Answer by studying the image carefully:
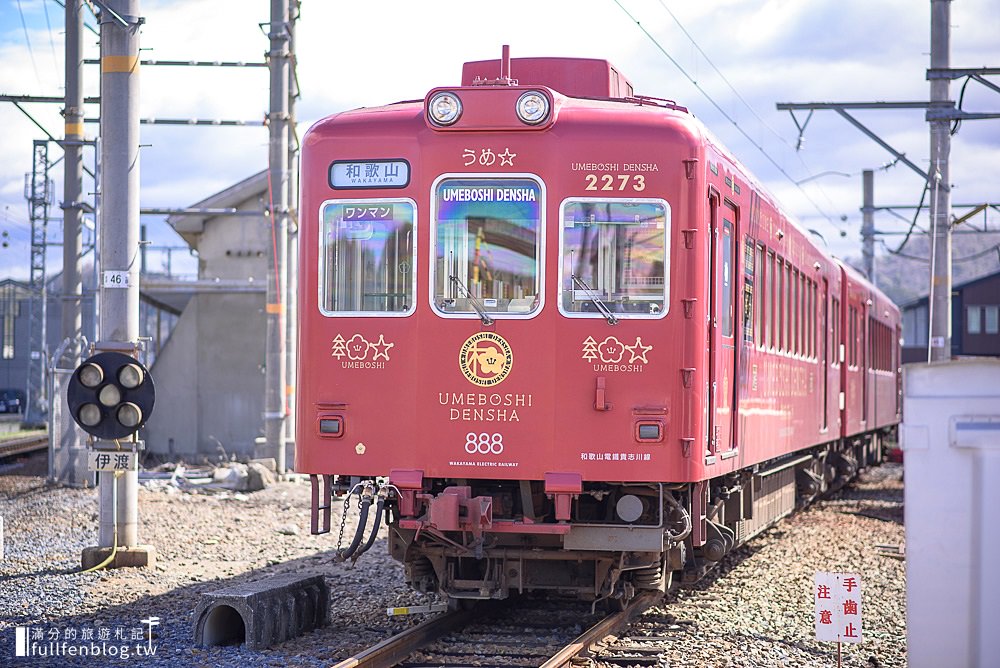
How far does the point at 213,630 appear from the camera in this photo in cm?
805

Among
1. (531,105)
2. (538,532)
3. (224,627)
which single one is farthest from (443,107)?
(224,627)

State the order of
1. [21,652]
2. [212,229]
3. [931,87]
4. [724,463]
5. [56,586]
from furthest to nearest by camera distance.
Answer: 1. [212,229]
2. [931,87]
3. [56,586]
4. [724,463]
5. [21,652]

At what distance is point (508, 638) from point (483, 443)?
1.33 metres

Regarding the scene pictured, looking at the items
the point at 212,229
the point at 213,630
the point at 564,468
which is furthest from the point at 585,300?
the point at 212,229

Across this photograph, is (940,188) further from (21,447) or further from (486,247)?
(21,447)

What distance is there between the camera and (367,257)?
8.28m

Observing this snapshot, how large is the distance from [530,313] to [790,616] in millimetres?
3272

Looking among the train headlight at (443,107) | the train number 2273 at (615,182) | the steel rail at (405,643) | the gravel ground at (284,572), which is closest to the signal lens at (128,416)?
the gravel ground at (284,572)

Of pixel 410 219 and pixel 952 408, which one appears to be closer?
pixel 952 408

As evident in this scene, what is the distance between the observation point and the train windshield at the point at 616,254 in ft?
26.2

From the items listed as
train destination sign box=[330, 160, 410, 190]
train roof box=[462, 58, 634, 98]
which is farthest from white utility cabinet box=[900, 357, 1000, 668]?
train roof box=[462, 58, 634, 98]

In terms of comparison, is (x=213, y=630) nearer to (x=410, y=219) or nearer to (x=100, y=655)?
(x=100, y=655)

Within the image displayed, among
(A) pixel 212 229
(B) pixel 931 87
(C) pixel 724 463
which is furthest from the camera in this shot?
(A) pixel 212 229

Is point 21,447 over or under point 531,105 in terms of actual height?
under
